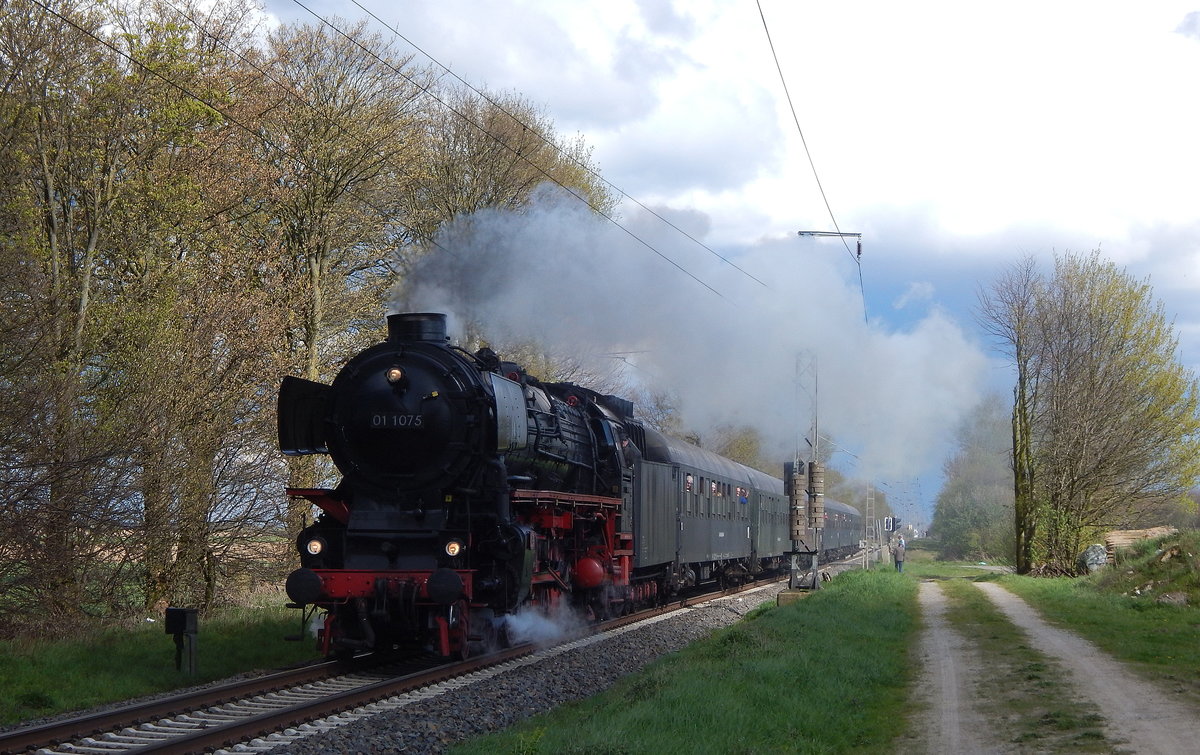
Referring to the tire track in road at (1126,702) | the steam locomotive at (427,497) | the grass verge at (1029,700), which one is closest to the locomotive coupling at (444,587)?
the steam locomotive at (427,497)

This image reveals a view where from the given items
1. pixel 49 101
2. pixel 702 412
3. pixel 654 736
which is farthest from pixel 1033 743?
pixel 702 412

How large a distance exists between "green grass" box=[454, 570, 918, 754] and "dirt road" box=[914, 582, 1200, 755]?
1.23 ft

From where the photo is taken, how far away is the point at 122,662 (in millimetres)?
12648

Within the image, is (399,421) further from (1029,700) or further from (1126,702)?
(1126,702)

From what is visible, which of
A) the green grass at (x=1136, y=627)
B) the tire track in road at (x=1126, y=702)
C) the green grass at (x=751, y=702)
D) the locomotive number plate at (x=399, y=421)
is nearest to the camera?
the green grass at (x=751, y=702)

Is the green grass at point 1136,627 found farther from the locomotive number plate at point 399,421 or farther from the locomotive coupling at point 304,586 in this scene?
the locomotive coupling at point 304,586

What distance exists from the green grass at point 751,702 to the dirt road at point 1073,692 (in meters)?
0.38

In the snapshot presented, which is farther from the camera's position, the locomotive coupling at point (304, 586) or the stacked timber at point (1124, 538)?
the stacked timber at point (1124, 538)

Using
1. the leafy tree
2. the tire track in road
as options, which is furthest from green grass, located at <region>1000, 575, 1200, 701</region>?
the leafy tree

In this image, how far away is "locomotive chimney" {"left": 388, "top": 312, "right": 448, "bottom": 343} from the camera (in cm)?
1427

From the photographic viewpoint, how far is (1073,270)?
36.9 metres

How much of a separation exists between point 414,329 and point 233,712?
568 centimetres

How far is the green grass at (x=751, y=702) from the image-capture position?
8227 millimetres

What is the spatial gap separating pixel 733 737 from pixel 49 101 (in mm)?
13963
